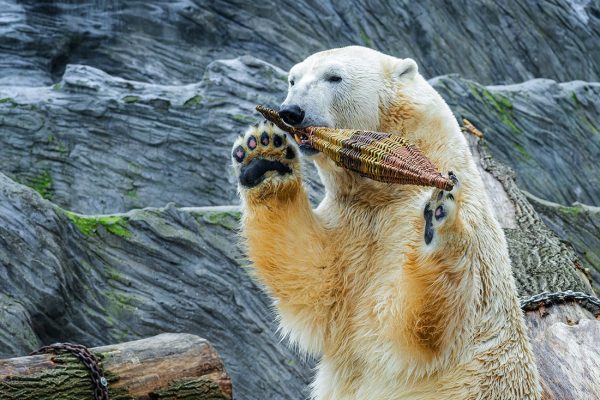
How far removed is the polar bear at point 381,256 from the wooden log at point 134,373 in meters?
0.43

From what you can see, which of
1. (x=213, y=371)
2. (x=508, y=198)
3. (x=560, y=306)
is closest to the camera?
(x=213, y=371)

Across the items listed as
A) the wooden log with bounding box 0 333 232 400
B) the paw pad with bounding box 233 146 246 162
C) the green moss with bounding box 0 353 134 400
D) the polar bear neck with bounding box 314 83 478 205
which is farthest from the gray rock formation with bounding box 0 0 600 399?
the green moss with bounding box 0 353 134 400

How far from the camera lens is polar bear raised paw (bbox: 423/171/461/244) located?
3.11 meters

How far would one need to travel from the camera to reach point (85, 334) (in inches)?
247

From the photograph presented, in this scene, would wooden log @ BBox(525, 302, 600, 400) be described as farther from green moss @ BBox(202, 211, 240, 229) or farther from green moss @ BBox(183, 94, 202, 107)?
green moss @ BBox(183, 94, 202, 107)

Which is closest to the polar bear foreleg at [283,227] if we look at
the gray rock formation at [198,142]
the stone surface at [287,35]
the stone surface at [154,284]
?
the gray rock formation at [198,142]

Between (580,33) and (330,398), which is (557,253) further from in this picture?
(580,33)

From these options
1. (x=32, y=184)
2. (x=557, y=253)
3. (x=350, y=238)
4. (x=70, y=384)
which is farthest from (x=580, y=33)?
(x=70, y=384)

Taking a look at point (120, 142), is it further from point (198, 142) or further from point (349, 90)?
point (349, 90)

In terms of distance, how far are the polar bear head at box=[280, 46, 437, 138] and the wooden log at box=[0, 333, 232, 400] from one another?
1.15 m

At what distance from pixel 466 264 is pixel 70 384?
1621 mm

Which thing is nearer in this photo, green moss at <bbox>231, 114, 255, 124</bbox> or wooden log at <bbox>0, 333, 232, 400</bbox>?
wooden log at <bbox>0, 333, 232, 400</bbox>

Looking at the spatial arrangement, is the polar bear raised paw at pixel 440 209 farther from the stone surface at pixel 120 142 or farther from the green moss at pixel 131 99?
the green moss at pixel 131 99

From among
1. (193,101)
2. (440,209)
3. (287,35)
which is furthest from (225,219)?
(287,35)
